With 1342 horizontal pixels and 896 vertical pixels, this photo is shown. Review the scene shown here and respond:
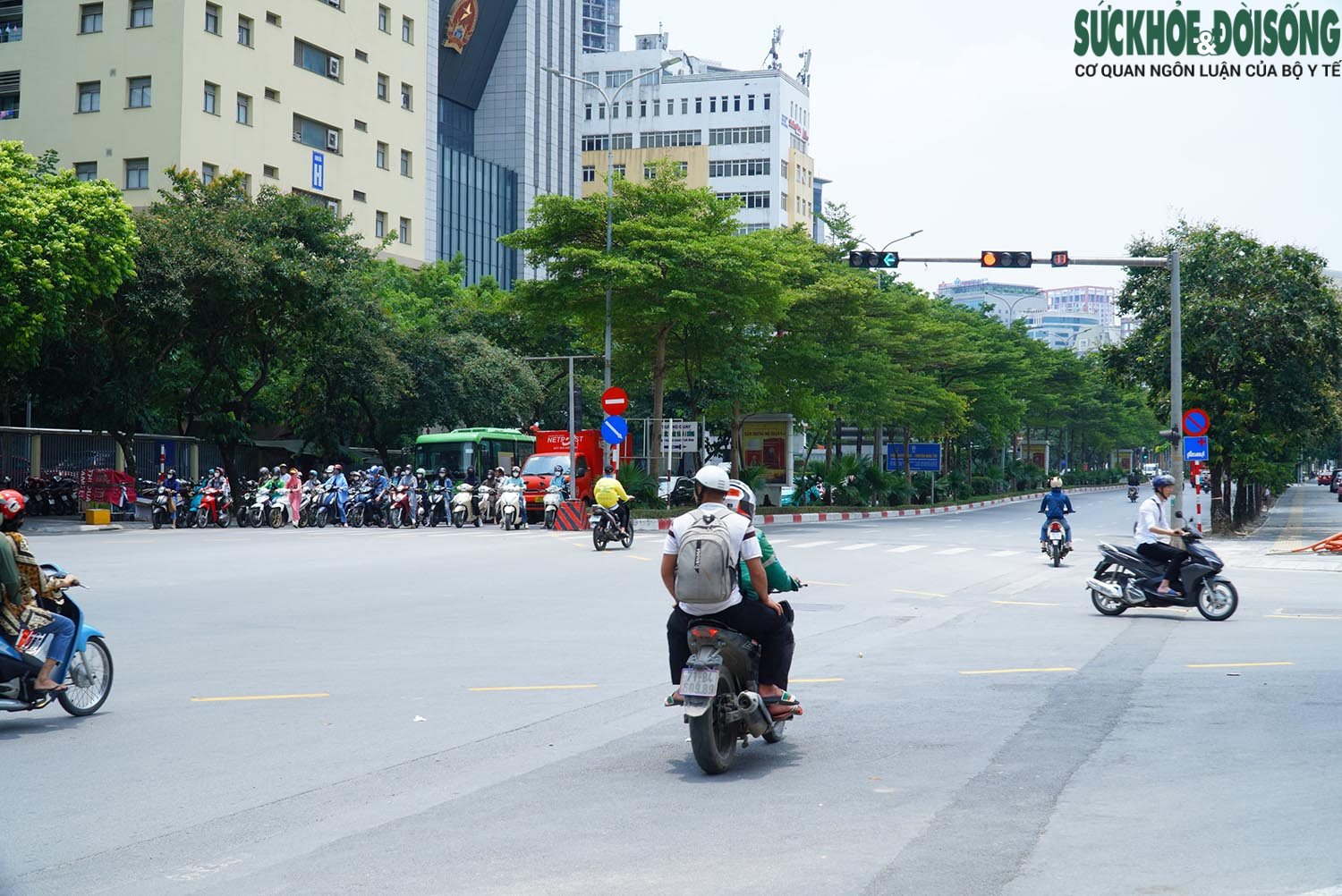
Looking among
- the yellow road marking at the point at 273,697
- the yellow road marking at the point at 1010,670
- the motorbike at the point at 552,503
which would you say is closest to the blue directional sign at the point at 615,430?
the motorbike at the point at 552,503

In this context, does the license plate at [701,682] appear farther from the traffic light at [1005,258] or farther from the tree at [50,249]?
the tree at [50,249]

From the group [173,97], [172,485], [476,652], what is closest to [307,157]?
[173,97]

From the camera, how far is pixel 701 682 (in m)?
6.51

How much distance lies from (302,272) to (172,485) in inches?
250

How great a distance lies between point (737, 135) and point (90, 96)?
204 feet

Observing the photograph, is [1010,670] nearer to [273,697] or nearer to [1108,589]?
[1108,589]

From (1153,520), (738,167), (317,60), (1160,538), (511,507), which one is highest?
(738,167)

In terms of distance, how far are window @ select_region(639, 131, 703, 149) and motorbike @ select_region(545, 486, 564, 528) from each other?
77.1m

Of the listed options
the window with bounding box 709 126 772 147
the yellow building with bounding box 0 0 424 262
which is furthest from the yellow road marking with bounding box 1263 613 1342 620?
the window with bounding box 709 126 772 147

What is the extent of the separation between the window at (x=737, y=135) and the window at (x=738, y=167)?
56.4 inches

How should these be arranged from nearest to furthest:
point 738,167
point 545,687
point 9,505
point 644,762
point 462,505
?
1. point 644,762
2. point 9,505
3. point 545,687
4. point 462,505
5. point 738,167

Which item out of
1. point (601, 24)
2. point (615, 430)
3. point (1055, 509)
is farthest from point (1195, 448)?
point (601, 24)

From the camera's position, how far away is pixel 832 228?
5062cm

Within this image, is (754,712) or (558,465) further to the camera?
(558,465)
